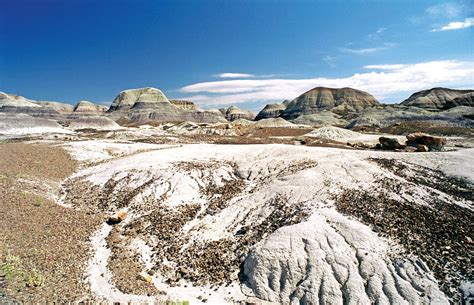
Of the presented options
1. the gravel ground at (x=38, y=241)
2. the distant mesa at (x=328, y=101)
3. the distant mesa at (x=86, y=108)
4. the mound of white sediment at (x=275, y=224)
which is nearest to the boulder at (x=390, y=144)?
the mound of white sediment at (x=275, y=224)

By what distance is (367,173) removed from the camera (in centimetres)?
1736

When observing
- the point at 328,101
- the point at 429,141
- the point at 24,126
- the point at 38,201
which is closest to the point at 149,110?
the point at 328,101

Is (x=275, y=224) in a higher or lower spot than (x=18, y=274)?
lower

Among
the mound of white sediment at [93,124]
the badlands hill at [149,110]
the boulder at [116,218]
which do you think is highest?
the badlands hill at [149,110]

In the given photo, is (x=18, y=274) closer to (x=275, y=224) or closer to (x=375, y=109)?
(x=275, y=224)

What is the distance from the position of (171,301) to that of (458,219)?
12222 mm

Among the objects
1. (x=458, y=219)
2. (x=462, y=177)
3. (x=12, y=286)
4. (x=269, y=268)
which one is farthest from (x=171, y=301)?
(x=462, y=177)

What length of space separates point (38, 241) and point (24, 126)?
65.1 meters

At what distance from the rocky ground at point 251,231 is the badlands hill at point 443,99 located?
12483 centimetres

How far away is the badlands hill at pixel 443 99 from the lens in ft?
399

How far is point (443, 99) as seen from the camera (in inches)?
5325

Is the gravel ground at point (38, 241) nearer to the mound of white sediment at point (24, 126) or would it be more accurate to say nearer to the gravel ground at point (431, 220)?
the gravel ground at point (431, 220)

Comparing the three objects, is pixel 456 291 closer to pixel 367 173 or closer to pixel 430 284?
pixel 430 284

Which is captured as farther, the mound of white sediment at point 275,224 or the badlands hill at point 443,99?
the badlands hill at point 443,99
